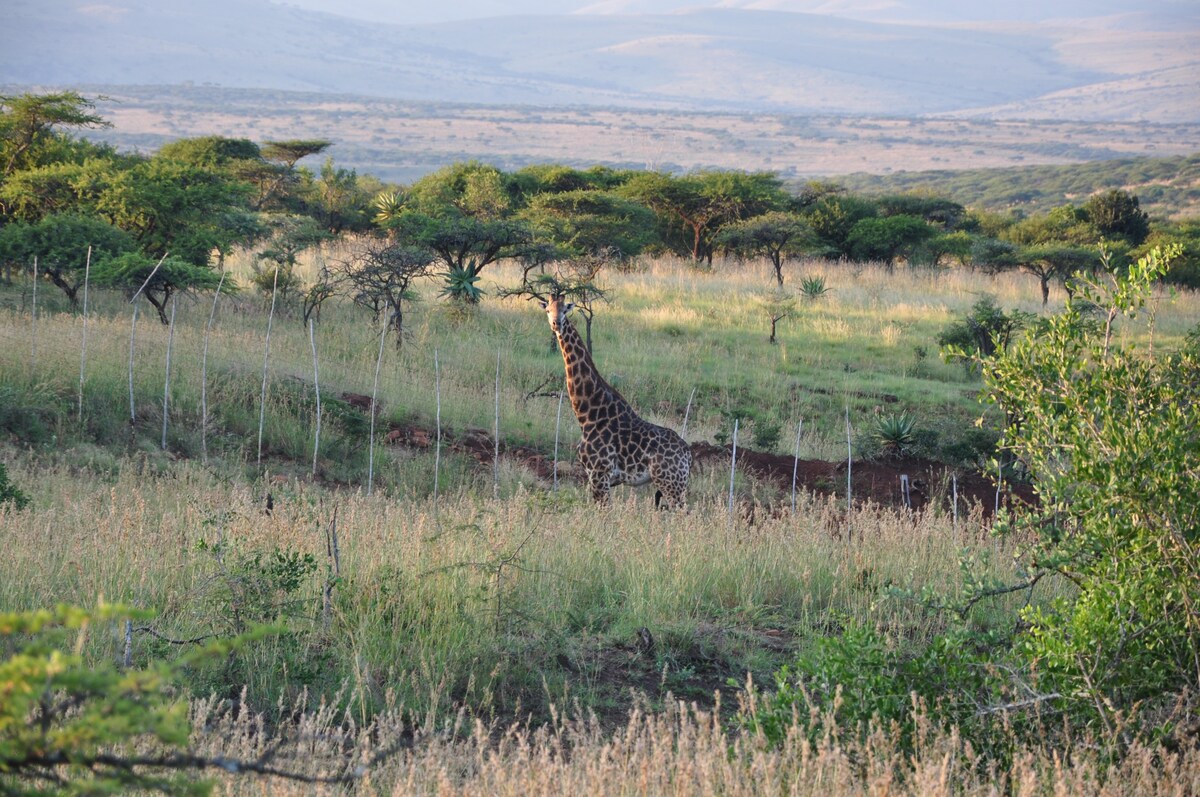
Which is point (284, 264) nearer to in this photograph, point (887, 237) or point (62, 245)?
point (62, 245)

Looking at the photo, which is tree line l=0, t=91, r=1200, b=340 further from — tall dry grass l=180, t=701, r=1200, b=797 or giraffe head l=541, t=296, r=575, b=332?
giraffe head l=541, t=296, r=575, b=332

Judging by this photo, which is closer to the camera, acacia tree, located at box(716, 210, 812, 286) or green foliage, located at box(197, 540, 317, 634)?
green foliage, located at box(197, 540, 317, 634)

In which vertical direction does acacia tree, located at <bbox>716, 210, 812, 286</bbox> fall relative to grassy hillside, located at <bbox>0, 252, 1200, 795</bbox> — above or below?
above

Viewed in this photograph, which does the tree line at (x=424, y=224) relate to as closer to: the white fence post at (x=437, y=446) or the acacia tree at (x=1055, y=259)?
the acacia tree at (x=1055, y=259)

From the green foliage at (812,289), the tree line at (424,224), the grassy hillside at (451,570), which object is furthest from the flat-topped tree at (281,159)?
the grassy hillside at (451,570)

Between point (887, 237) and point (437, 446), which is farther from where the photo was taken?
point (887, 237)

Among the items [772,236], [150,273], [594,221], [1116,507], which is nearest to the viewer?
[1116,507]

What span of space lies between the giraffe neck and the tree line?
180 inches

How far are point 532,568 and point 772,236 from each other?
22.9 m

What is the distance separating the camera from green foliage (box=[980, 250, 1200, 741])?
4398 millimetres

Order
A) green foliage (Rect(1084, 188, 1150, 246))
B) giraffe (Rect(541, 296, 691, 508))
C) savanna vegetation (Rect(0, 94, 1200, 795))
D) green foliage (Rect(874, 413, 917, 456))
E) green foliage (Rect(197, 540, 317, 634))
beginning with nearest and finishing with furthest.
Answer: savanna vegetation (Rect(0, 94, 1200, 795))
green foliage (Rect(197, 540, 317, 634))
giraffe (Rect(541, 296, 691, 508))
green foliage (Rect(874, 413, 917, 456))
green foliage (Rect(1084, 188, 1150, 246))

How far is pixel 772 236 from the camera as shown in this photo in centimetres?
2844

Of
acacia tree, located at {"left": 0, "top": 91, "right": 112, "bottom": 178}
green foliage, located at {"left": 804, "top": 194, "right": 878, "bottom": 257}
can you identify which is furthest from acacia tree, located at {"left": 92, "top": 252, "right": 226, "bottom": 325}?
green foliage, located at {"left": 804, "top": 194, "right": 878, "bottom": 257}

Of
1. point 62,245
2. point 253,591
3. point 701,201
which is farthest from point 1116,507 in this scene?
point 701,201
